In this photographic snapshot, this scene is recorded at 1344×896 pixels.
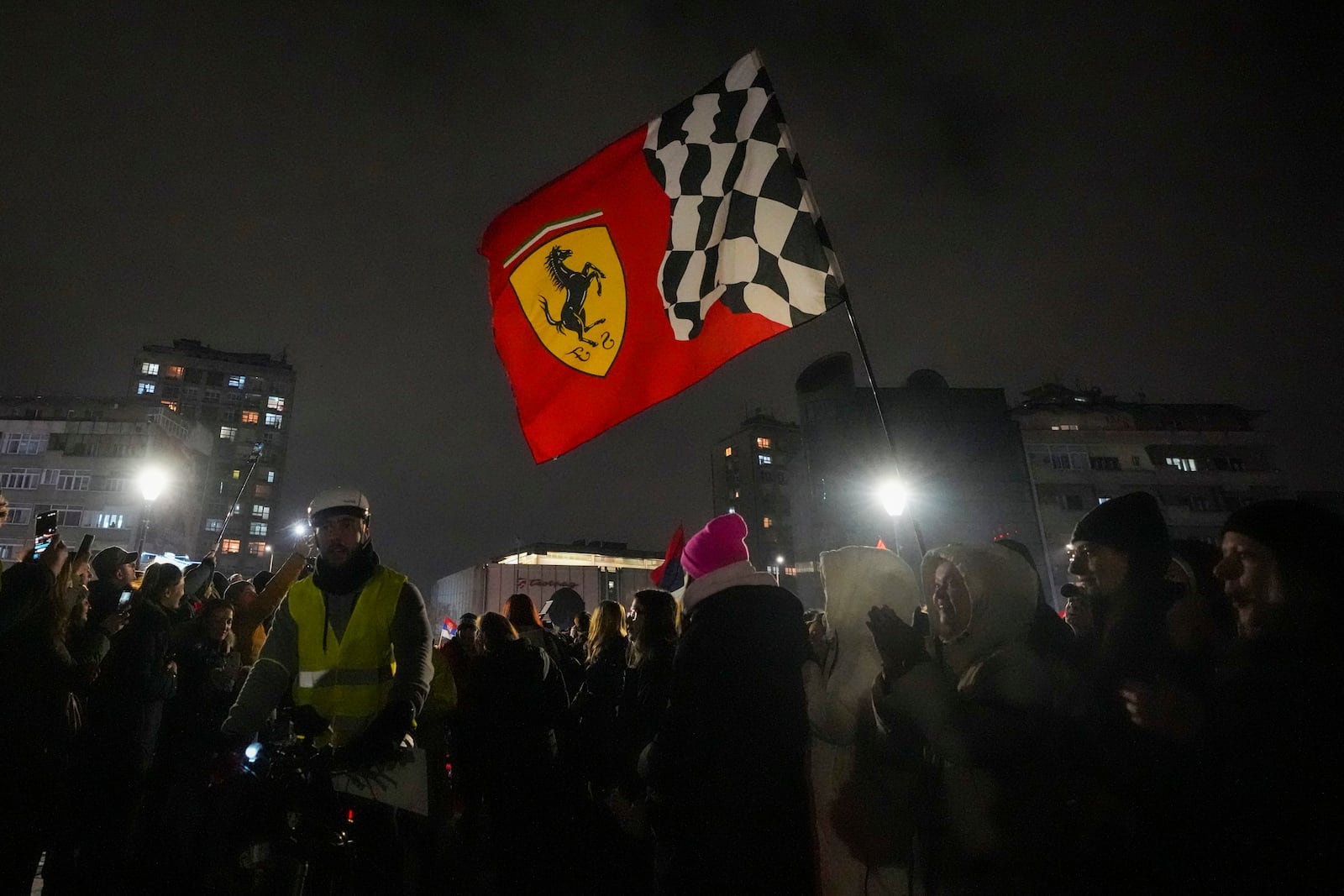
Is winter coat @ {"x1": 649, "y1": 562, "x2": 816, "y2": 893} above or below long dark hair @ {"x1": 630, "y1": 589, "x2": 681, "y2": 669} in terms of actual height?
below

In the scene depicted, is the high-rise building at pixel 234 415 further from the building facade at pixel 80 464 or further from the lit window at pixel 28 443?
the lit window at pixel 28 443

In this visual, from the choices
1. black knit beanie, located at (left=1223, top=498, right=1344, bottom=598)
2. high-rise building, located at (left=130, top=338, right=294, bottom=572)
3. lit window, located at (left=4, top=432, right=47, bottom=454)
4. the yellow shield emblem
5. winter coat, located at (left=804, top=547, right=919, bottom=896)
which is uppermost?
high-rise building, located at (left=130, top=338, right=294, bottom=572)

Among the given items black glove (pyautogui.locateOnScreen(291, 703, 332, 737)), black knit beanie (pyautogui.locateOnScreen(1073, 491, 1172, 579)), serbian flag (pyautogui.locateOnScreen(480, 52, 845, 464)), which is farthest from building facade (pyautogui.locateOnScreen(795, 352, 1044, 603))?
black glove (pyautogui.locateOnScreen(291, 703, 332, 737))

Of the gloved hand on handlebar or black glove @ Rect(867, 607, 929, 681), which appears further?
black glove @ Rect(867, 607, 929, 681)

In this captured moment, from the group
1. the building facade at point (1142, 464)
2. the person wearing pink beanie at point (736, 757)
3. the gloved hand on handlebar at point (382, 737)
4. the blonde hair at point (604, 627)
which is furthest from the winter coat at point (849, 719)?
the building facade at point (1142, 464)

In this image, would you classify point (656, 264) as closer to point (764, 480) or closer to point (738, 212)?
point (738, 212)

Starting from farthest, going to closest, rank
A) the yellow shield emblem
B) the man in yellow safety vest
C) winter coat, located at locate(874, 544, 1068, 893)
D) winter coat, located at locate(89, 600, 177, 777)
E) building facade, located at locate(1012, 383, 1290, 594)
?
1. building facade, located at locate(1012, 383, 1290, 594)
2. the yellow shield emblem
3. winter coat, located at locate(89, 600, 177, 777)
4. the man in yellow safety vest
5. winter coat, located at locate(874, 544, 1068, 893)

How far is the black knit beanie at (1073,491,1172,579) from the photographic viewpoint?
10.2 feet

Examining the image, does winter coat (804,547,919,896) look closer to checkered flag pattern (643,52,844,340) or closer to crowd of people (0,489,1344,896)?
crowd of people (0,489,1344,896)

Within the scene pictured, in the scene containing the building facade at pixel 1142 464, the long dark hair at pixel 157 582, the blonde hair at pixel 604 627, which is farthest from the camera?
the building facade at pixel 1142 464

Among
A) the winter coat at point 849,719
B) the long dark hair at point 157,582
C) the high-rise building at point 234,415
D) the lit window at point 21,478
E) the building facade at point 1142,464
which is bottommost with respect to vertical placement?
the winter coat at point 849,719

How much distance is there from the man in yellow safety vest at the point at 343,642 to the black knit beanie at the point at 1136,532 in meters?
3.42

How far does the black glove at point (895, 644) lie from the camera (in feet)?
10.6

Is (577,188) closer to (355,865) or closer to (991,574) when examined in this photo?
(991,574)
